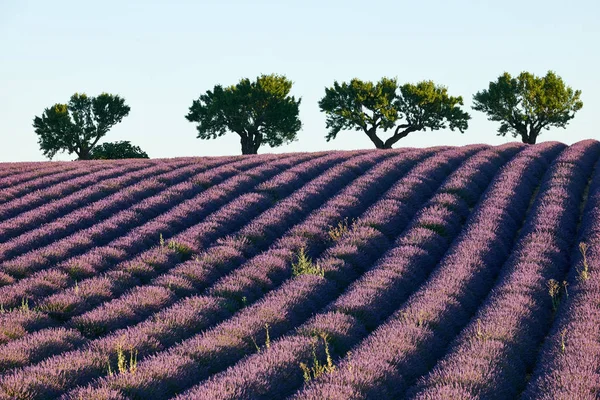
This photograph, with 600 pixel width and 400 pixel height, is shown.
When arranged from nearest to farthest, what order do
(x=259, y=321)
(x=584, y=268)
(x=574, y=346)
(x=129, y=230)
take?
(x=574, y=346)
(x=259, y=321)
(x=584, y=268)
(x=129, y=230)

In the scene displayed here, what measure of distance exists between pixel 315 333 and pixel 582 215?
10.0m

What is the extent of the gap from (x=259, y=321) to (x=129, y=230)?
7.26 metres

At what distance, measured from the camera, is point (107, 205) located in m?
19.0

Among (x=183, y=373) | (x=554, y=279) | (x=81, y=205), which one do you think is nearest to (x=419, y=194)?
(x=554, y=279)

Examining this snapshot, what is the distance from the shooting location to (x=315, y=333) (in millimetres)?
10219

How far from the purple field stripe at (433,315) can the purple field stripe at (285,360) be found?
0.37 metres

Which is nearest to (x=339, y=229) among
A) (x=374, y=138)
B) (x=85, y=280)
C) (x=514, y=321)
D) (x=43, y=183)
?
(x=85, y=280)

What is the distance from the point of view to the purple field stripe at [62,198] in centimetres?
1752

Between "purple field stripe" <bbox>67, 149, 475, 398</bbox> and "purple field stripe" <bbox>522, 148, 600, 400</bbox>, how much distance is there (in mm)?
3877

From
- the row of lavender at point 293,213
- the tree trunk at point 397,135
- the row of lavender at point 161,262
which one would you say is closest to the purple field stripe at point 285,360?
the row of lavender at point 293,213

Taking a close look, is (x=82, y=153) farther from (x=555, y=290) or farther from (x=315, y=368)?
(x=315, y=368)

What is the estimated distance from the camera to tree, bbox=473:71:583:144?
66125 millimetres

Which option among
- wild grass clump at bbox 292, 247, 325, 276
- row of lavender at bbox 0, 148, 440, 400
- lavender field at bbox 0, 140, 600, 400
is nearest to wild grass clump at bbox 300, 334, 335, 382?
lavender field at bbox 0, 140, 600, 400

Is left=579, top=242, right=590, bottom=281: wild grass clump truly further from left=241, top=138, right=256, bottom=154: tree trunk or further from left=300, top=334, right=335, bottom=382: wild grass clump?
left=241, top=138, right=256, bottom=154: tree trunk
